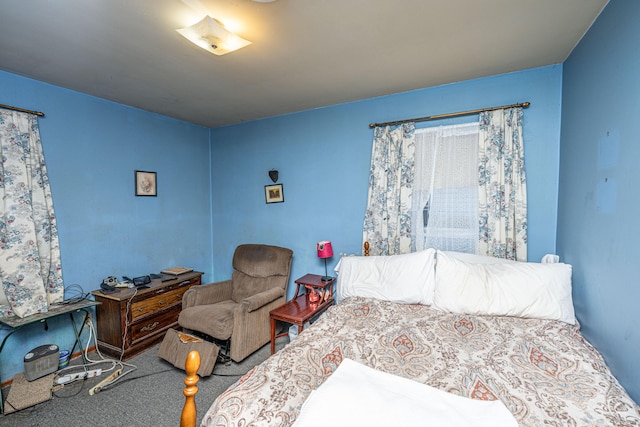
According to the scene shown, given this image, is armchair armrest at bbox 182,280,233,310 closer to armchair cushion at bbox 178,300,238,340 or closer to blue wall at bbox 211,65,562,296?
armchair cushion at bbox 178,300,238,340

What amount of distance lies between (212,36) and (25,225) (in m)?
2.23

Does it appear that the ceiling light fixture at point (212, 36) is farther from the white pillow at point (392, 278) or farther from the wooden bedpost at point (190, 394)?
the white pillow at point (392, 278)

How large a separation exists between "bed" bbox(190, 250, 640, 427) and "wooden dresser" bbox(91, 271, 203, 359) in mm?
1871

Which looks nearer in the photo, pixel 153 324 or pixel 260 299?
pixel 260 299

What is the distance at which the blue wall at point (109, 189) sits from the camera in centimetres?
238

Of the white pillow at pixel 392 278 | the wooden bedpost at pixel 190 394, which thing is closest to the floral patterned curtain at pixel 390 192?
the white pillow at pixel 392 278

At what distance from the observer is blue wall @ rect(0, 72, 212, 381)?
2385 millimetres

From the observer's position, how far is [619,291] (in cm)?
133

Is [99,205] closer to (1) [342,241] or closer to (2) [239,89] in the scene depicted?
(2) [239,89]

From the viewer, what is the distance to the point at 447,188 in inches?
97.0

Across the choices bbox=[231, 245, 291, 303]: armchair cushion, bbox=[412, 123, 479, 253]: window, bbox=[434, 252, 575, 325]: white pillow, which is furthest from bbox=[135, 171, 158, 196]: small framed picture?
bbox=[434, 252, 575, 325]: white pillow

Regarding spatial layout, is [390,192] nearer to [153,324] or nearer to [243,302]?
[243,302]

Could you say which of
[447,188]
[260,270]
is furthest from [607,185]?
[260,270]

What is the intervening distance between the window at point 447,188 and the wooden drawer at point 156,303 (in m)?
2.60
